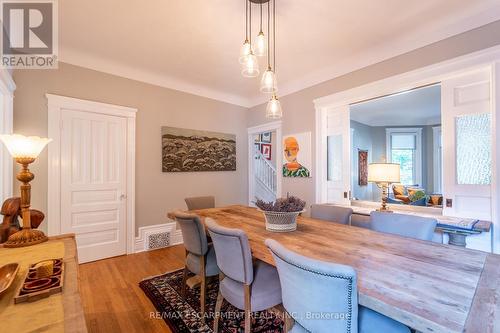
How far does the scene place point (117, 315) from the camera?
2012 millimetres

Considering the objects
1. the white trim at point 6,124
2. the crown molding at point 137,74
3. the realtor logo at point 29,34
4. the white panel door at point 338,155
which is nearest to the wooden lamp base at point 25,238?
the white trim at point 6,124

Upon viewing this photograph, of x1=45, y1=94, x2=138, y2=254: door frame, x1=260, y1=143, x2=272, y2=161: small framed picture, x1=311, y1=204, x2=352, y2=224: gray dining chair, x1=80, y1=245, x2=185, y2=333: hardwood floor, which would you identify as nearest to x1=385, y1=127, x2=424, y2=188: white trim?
x1=260, y1=143, x2=272, y2=161: small framed picture

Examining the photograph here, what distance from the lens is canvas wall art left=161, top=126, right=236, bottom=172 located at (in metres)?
3.78

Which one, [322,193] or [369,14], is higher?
[369,14]

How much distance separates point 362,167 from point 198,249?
18.4ft

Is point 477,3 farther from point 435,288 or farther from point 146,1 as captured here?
point 146,1

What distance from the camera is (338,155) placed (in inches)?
135

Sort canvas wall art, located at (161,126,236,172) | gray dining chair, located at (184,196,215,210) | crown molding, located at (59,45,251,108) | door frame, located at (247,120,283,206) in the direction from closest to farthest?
crown molding, located at (59,45,251,108)
gray dining chair, located at (184,196,215,210)
canvas wall art, located at (161,126,236,172)
door frame, located at (247,120,283,206)

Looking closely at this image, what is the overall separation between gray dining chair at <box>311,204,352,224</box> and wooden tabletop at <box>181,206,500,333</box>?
18.6 inches

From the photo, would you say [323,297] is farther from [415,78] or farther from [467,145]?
[415,78]

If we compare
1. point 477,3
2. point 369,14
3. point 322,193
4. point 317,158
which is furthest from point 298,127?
point 477,3

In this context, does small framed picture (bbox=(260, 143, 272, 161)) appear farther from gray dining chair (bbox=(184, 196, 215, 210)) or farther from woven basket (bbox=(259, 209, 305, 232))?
woven basket (bbox=(259, 209, 305, 232))

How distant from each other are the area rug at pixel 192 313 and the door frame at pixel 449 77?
2.17 meters

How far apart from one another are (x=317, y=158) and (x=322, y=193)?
0.54m
